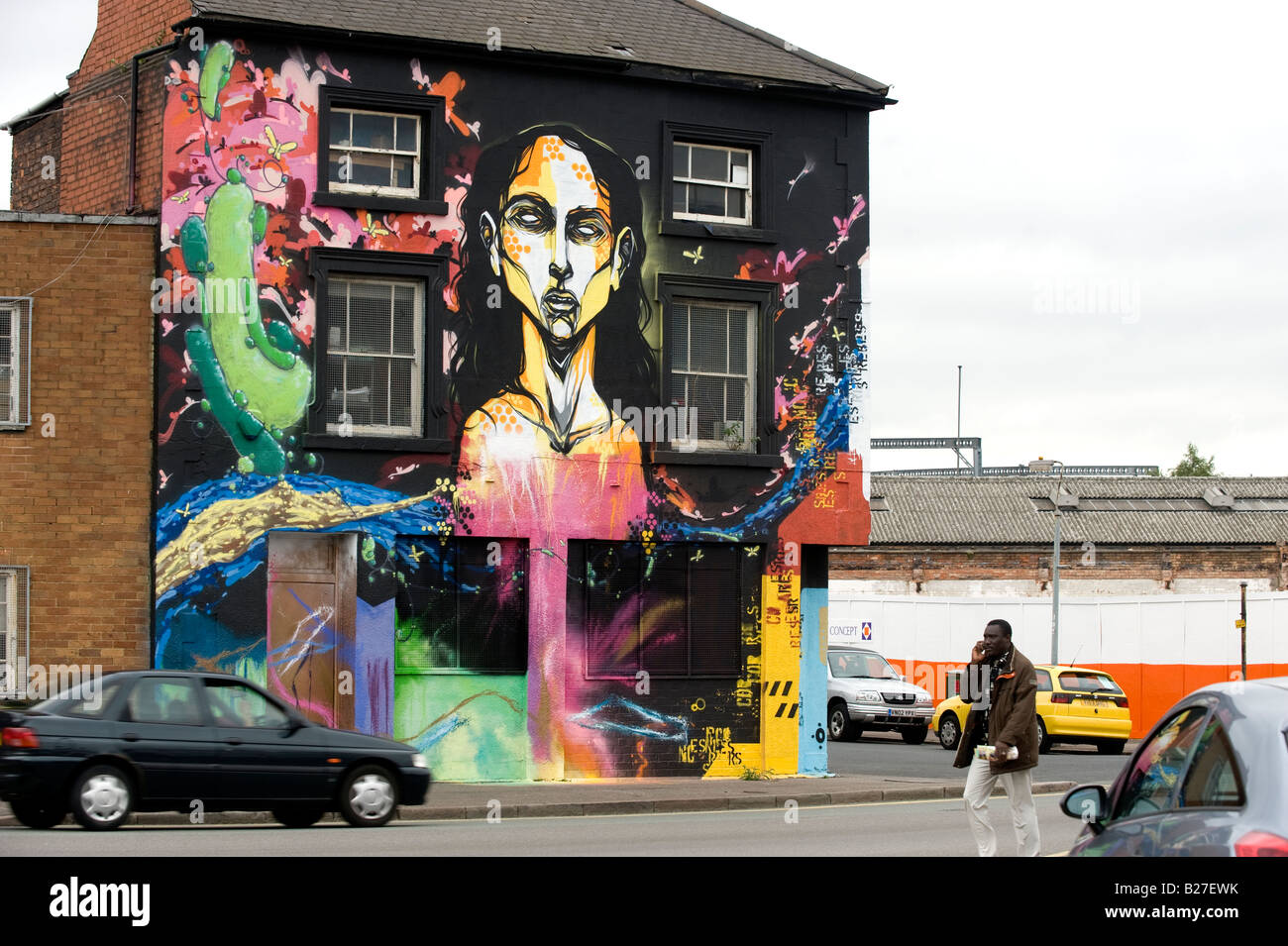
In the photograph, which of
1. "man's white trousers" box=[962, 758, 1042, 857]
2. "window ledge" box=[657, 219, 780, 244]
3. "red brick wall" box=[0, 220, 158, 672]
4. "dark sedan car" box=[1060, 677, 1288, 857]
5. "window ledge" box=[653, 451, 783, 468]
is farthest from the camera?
"window ledge" box=[657, 219, 780, 244]

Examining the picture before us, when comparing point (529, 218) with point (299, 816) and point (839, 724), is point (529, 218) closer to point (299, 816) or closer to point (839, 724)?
point (299, 816)

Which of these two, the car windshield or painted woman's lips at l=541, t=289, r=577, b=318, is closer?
painted woman's lips at l=541, t=289, r=577, b=318

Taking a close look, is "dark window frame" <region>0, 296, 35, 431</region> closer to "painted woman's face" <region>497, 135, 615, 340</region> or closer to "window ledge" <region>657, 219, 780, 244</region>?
"painted woman's face" <region>497, 135, 615, 340</region>

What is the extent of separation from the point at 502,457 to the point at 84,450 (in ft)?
16.8

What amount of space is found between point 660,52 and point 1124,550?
3695 cm

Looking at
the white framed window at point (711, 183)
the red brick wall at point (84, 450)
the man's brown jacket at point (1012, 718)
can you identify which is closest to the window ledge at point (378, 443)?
the red brick wall at point (84, 450)

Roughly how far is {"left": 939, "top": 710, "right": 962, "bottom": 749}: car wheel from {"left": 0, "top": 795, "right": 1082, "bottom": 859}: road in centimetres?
1411

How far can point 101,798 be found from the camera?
1405 centimetres

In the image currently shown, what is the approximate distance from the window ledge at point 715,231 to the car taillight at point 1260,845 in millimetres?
17868

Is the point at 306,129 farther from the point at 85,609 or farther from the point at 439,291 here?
the point at 85,609

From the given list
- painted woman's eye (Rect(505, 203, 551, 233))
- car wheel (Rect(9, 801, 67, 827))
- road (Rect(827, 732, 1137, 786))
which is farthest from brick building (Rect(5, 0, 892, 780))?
car wheel (Rect(9, 801, 67, 827))

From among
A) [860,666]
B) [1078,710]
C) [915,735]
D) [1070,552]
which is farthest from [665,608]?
[1070,552]

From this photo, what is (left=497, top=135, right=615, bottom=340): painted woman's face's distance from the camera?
2167 centimetres

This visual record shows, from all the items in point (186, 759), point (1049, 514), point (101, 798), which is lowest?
point (101, 798)
